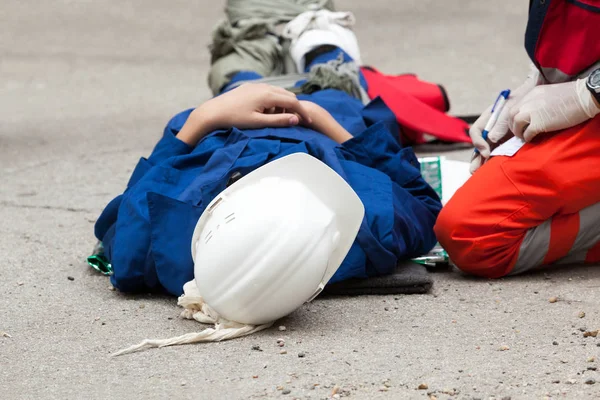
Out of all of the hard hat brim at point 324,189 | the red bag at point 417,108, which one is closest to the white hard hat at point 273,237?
the hard hat brim at point 324,189

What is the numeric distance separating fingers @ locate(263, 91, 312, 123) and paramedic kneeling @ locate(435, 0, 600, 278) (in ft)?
1.34

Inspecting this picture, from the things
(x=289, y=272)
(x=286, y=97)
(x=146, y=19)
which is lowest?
(x=146, y=19)

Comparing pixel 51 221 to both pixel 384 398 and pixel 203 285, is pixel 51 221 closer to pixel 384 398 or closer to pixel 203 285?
pixel 203 285

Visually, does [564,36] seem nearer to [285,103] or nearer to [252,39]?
[285,103]

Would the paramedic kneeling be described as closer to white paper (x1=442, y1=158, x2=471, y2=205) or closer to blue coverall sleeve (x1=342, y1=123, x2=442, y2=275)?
blue coverall sleeve (x1=342, y1=123, x2=442, y2=275)

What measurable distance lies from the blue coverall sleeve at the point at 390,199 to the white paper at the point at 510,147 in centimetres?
20

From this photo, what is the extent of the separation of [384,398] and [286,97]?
0.91m

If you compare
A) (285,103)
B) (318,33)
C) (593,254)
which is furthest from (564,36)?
(318,33)

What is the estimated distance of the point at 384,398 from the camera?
4.81 ft

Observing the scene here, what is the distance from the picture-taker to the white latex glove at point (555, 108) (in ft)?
6.41

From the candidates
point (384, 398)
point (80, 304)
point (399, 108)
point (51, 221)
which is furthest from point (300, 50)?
point (384, 398)

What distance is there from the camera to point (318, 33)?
330cm

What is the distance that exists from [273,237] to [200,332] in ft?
0.78

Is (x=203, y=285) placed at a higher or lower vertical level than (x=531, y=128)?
lower
